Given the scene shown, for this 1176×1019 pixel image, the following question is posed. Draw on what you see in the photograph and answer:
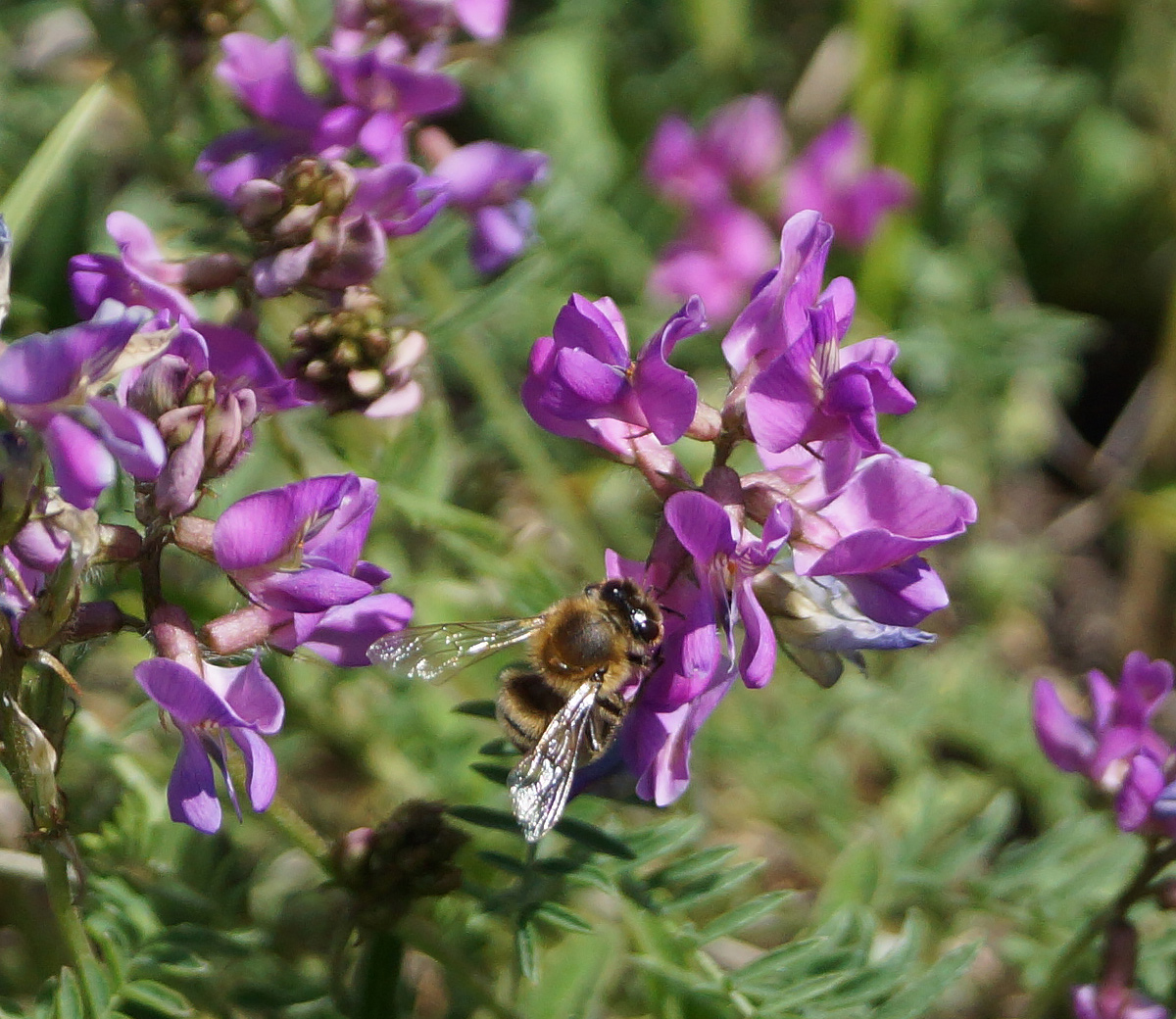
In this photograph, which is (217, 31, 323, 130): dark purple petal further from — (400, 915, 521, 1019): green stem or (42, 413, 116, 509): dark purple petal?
(400, 915, 521, 1019): green stem

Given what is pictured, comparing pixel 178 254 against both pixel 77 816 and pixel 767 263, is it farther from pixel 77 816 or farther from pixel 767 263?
pixel 767 263

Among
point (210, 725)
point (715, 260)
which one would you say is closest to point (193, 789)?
point (210, 725)

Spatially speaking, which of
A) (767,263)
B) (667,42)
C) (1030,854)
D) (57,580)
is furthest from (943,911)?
(667,42)

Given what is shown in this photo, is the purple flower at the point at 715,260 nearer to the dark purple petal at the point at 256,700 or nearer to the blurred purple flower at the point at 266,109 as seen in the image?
the blurred purple flower at the point at 266,109

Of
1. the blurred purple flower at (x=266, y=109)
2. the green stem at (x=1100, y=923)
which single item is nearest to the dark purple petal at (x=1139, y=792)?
the green stem at (x=1100, y=923)

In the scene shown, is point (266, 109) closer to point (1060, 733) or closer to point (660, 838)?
point (660, 838)

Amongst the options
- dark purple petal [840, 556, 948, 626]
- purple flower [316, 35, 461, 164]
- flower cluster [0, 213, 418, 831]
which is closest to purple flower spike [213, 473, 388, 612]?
flower cluster [0, 213, 418, 831]
